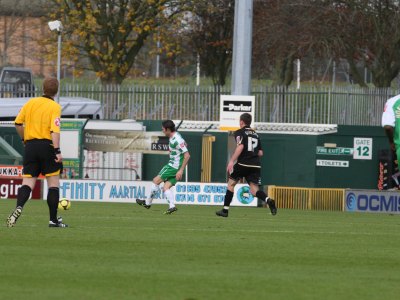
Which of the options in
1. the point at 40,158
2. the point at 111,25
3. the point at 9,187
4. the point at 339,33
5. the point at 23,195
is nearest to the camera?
the point at 40,158

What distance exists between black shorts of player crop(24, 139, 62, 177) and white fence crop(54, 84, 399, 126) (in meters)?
21.2

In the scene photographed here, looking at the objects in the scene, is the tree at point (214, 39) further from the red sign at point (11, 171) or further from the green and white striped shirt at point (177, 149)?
the green and white striped shirt at point (177, 149)

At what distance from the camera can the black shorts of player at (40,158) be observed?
A: 1496 centimetres

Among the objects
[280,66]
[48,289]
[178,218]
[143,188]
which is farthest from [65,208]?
[280,66]

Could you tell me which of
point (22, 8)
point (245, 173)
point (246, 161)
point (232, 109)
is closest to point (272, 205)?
point (245, 173)

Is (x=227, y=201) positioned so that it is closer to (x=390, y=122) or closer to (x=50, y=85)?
(x=390, y=122)

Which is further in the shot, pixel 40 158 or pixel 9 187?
pixel 9 187

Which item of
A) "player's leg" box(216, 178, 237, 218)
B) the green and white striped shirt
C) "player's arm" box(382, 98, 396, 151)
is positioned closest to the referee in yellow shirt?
"player's arm" box(382, 98, 396, 151)

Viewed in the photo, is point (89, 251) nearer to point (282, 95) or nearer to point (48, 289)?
point (48, 289)

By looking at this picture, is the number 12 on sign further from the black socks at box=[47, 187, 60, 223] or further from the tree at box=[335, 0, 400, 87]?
the black socks at box=[47, 187, 60, 223]

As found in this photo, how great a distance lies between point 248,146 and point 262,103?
616 inches

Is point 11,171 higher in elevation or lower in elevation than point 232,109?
lower

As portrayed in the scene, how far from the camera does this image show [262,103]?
120 feet

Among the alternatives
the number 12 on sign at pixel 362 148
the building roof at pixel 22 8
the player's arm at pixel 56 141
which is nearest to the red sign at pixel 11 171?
the number 12 on sign at pixel 362 148
